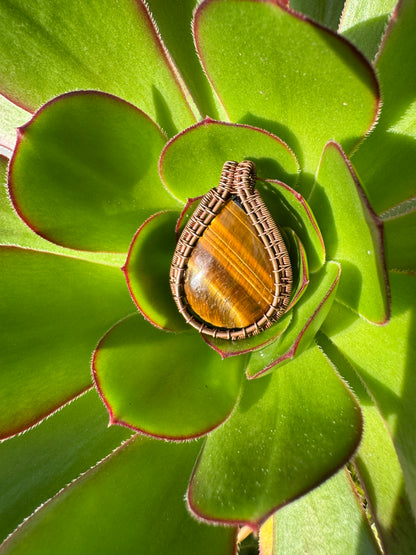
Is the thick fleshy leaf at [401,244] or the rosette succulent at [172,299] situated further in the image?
the thick fleshy leaf at [401,244]

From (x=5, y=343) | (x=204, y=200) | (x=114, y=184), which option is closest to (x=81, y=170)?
(x=114, y=184)

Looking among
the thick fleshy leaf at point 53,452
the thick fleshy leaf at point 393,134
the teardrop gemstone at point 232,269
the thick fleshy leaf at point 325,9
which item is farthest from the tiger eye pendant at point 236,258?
the thick fleshy leaf at point 325,9

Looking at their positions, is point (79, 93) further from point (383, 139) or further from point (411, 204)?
point (411, 204)

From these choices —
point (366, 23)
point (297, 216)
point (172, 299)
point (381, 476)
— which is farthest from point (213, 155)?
point (381, 476)

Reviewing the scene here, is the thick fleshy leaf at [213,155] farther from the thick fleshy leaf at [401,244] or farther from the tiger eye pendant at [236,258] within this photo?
the thick fleshy leaf at [401,244]

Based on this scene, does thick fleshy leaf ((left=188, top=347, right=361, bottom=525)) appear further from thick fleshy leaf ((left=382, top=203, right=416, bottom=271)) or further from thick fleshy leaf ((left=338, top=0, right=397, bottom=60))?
thick fleshy leaf ((left=338, top=0, right=397, bottom=60))

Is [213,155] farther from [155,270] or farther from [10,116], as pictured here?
[10,116]
